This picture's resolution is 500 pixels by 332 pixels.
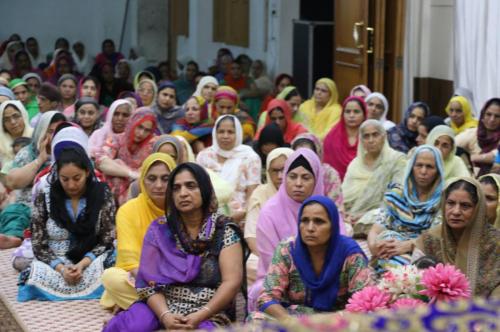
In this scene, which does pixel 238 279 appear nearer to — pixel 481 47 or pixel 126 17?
pixel 481 47

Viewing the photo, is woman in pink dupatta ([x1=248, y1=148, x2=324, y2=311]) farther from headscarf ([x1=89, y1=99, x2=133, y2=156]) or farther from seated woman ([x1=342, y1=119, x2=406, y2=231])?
headscarf ([x1=89, y1=99, x2=133, y2=156])

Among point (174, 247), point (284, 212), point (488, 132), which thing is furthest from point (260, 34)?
point (174, 247)

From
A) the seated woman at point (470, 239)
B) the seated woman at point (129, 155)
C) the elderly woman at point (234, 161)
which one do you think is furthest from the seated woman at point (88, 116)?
the seated woman at point (470, 239)

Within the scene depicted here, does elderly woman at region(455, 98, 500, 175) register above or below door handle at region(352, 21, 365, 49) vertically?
below

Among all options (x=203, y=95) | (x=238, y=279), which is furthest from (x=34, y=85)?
(x=238, y=279)

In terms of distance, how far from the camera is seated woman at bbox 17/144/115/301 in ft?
17.1

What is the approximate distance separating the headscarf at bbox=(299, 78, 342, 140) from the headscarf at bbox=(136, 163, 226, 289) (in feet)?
16.1

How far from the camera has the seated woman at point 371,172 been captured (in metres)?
6.94

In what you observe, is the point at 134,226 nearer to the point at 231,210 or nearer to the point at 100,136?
A: the point at 231,210

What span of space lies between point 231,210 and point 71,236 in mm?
1333

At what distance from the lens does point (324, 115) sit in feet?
30.8

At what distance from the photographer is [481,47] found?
28.2 ft

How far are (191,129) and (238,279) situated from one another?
4.10 meters

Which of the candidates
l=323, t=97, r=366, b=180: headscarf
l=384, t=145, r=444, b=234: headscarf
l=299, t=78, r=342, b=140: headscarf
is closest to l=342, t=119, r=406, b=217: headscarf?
l=323, t=97, r=366, b=180: headscarf
